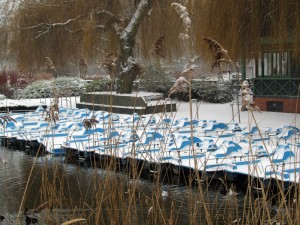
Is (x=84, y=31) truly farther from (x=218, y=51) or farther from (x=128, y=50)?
(x=218, y=51)

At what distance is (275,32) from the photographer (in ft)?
34.4

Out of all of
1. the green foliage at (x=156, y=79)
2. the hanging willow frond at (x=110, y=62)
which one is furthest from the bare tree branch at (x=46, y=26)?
the hanging willow frond at (x=110, y=62)

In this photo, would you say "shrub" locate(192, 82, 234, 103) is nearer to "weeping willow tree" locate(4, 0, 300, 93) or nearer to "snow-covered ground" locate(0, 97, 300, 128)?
"snow-covered ground" locate(0, 97, 300, 128)

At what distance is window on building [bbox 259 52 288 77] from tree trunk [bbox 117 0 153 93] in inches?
148

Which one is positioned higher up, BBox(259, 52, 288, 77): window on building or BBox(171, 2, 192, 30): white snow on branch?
BBox(259, 52, 288, 77): window on building

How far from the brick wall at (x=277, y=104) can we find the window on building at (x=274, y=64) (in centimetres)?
64

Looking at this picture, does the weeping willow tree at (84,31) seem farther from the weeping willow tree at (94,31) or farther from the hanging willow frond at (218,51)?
the hanging willow frond at (218,51)

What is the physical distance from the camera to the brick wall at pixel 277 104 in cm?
1327

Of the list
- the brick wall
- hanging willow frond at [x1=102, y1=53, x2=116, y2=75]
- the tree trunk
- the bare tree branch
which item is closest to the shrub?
the tree trunk

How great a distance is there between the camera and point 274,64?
13953 mm

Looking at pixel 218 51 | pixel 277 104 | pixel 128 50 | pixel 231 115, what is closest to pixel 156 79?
pixel 128 50

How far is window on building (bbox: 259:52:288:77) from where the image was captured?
13.6m

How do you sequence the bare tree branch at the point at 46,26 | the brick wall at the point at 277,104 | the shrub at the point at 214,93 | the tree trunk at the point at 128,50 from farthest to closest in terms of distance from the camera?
the shrub at the point at 214,93, the bare tree branch at the point at 46,26, the tree trunk at the point at 128,50, the brick wall at the point at 277,104

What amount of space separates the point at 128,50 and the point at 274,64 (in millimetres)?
4474
